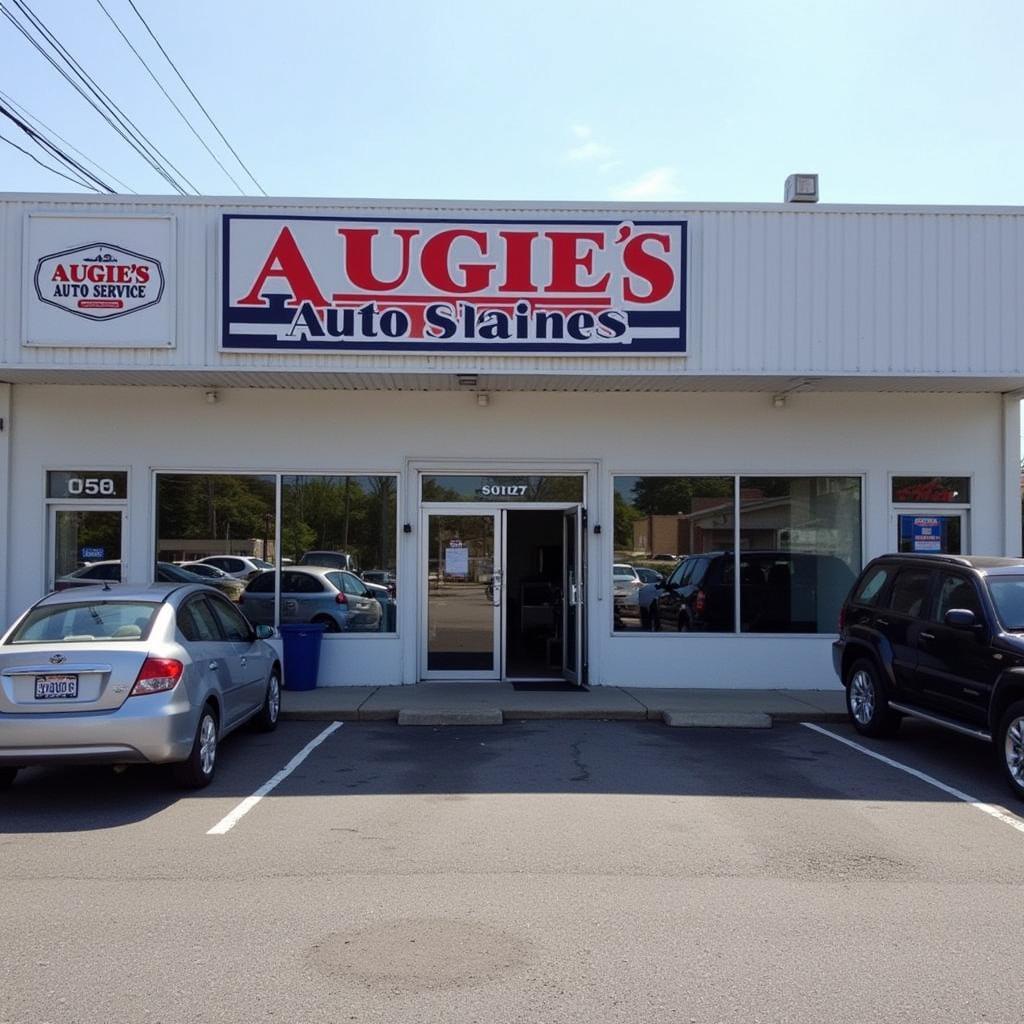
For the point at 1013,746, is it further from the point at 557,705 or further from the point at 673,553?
the point at 673,553

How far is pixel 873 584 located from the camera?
11.1 m

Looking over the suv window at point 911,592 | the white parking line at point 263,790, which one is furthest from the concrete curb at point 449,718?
the suv window at point 911,592

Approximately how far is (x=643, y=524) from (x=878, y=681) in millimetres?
4167

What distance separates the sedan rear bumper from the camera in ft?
24.9

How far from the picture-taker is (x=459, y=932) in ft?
17.4

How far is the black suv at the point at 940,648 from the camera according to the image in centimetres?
846

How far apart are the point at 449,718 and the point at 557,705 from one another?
1.38 metres

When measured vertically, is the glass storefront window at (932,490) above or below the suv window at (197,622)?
above

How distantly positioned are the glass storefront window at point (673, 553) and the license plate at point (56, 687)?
7.66 m

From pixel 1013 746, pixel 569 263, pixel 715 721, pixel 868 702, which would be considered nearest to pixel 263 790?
pixel 715 721

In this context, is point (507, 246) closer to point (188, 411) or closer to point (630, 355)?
point (630, 355)

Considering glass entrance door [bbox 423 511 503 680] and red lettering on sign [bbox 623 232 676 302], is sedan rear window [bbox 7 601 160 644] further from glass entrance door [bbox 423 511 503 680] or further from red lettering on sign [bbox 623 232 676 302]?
red lettering on sign [bbox 623 232 676 302]

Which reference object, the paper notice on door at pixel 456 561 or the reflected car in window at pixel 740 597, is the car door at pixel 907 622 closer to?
the reflected car in window at pixel 740 597

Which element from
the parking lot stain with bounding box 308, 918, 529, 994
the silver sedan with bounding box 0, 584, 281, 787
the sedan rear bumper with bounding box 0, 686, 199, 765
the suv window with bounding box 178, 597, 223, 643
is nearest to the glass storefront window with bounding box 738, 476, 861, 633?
the suv window with bounding box 178, 597, 223, 643
